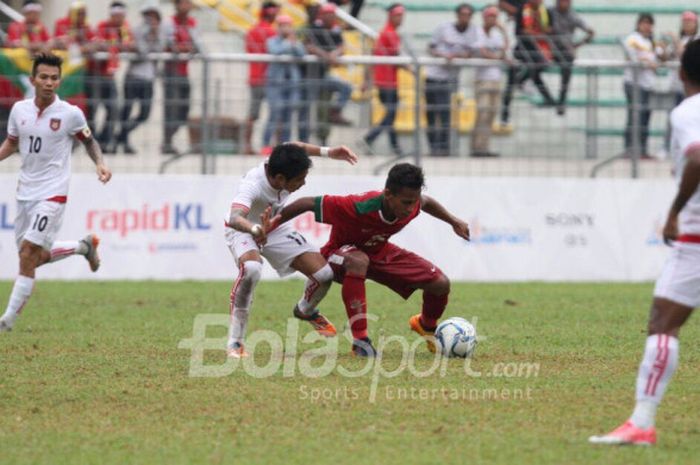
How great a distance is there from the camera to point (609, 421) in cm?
743

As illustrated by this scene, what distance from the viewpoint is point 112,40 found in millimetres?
19016

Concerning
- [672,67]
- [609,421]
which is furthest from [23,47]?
[609,421]

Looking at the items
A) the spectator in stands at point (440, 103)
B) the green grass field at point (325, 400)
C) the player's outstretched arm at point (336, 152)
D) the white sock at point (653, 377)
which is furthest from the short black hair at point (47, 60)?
the spectator in stands at point (440, 103)

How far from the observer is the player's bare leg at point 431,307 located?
34.0ft

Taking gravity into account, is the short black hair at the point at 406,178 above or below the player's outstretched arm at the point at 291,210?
above

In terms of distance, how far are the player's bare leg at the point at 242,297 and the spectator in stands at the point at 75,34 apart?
29.7ft

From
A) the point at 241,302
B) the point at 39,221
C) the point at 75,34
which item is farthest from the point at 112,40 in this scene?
the point at 241,302

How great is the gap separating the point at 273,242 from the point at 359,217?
92 centimetres

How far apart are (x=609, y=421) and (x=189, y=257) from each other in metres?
11.4

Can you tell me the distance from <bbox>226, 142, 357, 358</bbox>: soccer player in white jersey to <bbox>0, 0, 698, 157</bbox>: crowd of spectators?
317 inches

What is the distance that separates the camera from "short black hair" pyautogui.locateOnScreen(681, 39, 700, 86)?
6.68m

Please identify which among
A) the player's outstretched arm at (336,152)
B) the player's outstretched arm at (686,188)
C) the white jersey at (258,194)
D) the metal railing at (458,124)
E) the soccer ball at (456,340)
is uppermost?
the player's outstretched arm at (686,188)

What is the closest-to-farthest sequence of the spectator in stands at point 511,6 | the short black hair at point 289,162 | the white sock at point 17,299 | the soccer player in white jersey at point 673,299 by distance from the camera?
the soccer player in white jersey at point 673,299 < the short black hair at point 289,162 < the white sock at point 17,299 < the spectator in stands at point 511,6

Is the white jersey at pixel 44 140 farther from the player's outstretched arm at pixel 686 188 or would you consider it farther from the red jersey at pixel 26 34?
the red jersey at pixel 26 34
